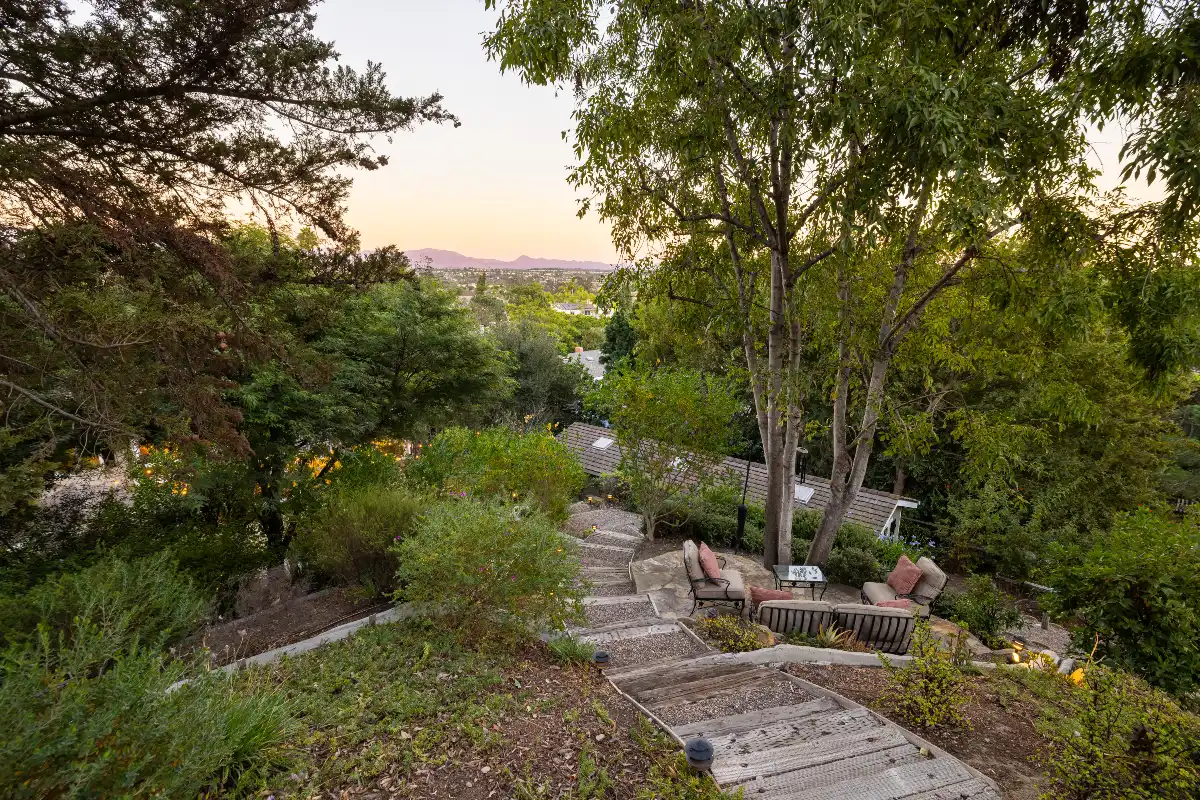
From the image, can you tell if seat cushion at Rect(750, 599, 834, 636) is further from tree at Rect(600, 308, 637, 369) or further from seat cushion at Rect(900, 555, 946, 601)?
tree at Rect(600, 308, 637, 369)

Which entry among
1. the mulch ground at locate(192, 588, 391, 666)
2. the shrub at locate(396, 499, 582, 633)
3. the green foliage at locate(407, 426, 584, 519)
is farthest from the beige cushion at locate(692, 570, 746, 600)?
the mulch ground at locate(192, 588, 391, 666)

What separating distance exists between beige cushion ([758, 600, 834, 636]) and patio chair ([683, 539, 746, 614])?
2.97 feet

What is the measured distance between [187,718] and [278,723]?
0.67 metres

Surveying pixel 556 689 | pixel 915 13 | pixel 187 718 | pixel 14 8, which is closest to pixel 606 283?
pixel 915 13

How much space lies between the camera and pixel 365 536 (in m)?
6.35

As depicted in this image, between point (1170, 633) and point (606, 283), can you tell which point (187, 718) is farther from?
point (1170, 633)

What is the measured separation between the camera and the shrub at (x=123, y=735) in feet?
7.23

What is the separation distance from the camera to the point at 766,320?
25.1 feet

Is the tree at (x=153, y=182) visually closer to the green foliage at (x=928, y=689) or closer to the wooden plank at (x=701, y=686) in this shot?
the wooden plank at (x=701, y=686)

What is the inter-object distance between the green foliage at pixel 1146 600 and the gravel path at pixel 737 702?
352cm

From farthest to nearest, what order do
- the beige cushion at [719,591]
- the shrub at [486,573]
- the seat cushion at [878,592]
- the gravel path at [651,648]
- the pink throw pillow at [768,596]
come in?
the seat cushion at [878,592]
the beige cushion at [719,591]
the pink throw pillow at [768,596]
the gravel path at [651,648]
the shrub at [486,573]

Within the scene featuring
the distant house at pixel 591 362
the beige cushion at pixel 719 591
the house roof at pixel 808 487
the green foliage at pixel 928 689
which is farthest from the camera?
the distant house at pixel 591 362

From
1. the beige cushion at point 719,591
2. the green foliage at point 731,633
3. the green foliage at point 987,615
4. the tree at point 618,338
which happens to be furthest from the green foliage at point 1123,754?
the tree at point 618,338

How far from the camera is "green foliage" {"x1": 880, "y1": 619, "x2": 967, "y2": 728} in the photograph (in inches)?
167
